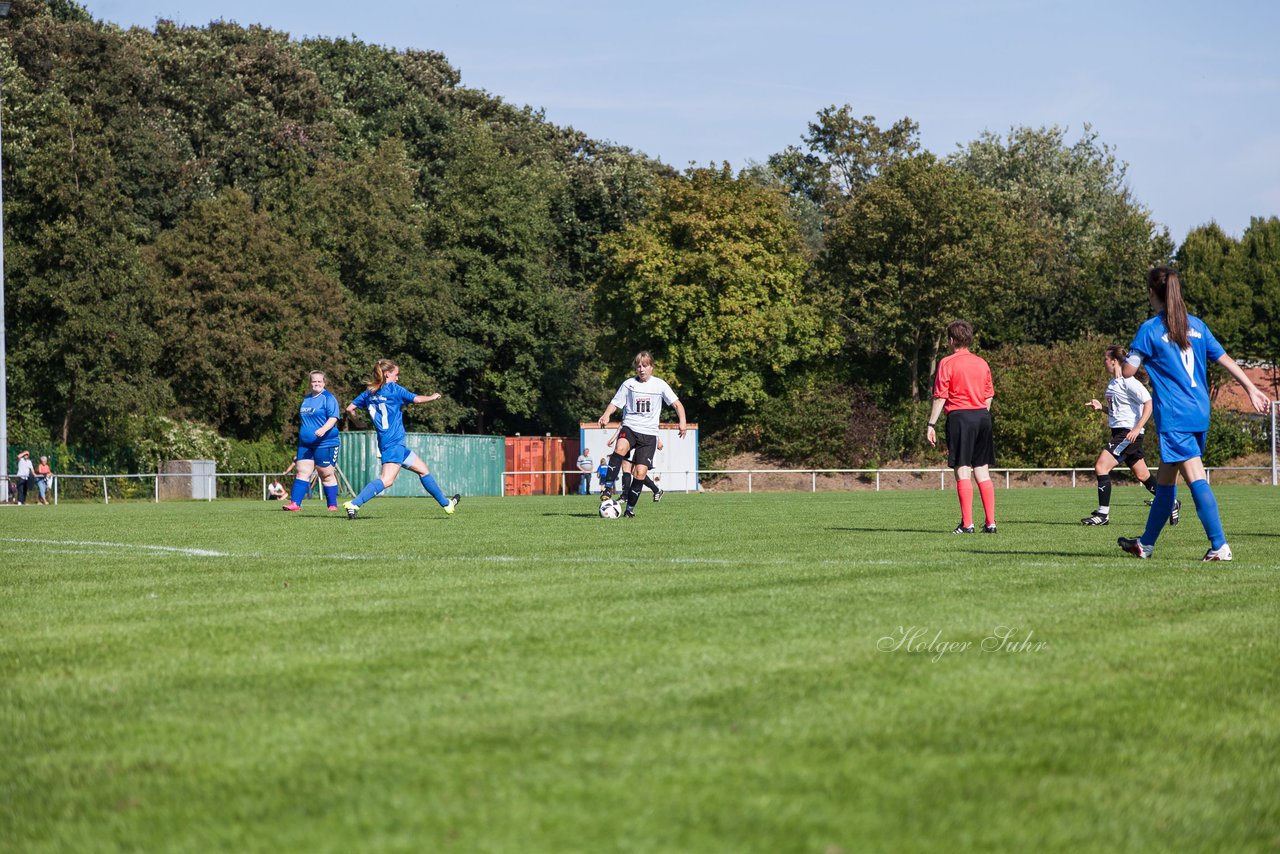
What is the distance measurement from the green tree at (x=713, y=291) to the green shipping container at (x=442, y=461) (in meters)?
8.11

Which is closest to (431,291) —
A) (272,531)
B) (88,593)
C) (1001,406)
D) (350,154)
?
(350,154)

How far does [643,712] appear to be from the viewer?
4.29 meters

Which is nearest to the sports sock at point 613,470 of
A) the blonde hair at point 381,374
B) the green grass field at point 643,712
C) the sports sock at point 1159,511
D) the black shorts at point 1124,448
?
the blonde hair at point 381,374

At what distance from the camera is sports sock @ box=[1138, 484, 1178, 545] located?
10516 mm

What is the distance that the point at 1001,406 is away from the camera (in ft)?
186

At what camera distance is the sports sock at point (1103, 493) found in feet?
57.6

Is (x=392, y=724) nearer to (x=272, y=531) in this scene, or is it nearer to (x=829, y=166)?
(x=272, y=531)

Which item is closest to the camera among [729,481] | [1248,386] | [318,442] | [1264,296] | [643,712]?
[643,712]

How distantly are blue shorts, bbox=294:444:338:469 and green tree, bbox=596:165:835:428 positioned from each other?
35716 mm

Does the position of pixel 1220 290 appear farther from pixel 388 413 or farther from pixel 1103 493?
pixel 388 413

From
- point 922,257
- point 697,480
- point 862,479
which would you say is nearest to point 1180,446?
point 697,480

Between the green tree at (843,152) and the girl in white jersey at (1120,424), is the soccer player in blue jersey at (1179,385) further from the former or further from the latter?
the green tree at (843,152)

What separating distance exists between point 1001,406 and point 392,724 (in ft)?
180

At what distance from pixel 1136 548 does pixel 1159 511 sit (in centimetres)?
36
